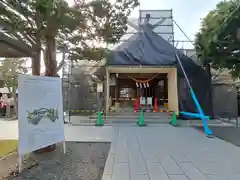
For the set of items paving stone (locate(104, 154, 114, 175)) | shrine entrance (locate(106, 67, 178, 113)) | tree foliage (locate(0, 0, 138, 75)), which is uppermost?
tree foliage (locate(0, 0, 138, 75))

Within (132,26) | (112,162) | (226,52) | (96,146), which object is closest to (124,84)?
(132,26)

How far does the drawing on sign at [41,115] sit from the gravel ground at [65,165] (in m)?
0.85

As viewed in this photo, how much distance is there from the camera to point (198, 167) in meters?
3.82

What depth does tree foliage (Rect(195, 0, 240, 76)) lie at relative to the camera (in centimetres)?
852

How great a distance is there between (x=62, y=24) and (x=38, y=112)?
1870 millimetres

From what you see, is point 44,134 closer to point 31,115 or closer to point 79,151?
point 31,115

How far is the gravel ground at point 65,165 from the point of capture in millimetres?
3359

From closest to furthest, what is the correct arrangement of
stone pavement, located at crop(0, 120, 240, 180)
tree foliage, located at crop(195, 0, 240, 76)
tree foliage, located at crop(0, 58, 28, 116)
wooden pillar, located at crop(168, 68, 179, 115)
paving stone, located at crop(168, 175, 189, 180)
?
paving stone, located at crop(168, 175, 189, 180) → stone pavement, located at crop(0, 120, 240, 180) → tree foliage, located at crop(195, 0, 240, 76) → wooden pillar, located at crop(168, 68, 179, 115) → tree foliage, located at crop(0, 58, 28, 116)

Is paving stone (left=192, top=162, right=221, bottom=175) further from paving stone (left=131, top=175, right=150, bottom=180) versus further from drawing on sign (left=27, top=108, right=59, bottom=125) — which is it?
drawing on sign (left=27, top=108, right=59, bottom=125)

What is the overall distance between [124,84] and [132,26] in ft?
15.8

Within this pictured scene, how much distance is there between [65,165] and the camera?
12.9ft

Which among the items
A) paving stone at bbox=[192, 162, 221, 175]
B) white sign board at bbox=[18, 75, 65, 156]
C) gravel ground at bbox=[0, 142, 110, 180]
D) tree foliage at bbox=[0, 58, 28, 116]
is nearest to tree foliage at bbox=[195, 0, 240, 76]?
paving stone at bbox=[192, 162, 221, 175]

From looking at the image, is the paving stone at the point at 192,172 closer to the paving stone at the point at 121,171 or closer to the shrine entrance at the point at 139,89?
the paving stone at the point at 121,171

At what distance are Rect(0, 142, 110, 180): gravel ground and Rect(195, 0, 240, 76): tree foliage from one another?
737 cm
